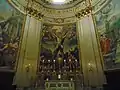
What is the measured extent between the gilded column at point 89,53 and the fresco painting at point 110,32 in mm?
430

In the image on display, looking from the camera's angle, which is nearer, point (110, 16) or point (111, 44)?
point (111, 44)

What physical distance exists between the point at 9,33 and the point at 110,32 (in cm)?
597

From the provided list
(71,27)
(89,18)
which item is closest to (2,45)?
(71,27)

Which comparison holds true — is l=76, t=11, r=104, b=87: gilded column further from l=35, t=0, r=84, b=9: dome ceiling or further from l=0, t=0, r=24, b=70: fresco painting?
l=0, t=0, r=24, b=70: fresco painting

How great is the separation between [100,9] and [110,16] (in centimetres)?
126

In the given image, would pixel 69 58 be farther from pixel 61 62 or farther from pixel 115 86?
pixel 115 86

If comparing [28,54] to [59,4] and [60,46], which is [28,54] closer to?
[60,46]

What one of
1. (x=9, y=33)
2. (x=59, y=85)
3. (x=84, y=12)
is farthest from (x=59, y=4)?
(x=59, y=85)

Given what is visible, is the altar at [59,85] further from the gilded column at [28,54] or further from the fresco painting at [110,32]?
the fresco painting at [110,32]

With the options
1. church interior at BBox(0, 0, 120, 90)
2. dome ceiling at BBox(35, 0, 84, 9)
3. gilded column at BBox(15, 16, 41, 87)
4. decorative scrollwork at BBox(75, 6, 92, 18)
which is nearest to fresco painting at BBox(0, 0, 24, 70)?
church interior at BBox(0, 0, 120, 90)

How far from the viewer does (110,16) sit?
36.0 feet

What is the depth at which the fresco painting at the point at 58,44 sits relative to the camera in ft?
37.3

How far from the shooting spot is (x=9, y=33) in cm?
1079

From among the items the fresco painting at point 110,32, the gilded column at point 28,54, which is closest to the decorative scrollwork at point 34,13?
the gilded column at point 28,54
